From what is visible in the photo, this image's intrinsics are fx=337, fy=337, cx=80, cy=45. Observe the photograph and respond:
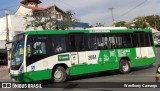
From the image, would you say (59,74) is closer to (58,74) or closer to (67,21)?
(58,74)

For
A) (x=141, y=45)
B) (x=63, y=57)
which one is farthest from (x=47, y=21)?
(x=63, y=57)

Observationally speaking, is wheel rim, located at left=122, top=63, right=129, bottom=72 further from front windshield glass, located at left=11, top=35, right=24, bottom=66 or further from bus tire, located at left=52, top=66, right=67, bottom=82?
front windshield glass, located at left=11, top=35, right=24, bottom=66

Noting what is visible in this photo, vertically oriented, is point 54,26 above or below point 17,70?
above

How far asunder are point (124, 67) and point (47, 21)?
1041 inches

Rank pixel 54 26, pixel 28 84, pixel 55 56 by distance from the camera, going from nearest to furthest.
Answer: pixel 28 84 → pixel 55 56 → pixel 54 26

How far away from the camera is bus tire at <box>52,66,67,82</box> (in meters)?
17.0

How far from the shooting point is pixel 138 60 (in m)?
21.2

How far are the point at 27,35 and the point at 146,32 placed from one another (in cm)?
914

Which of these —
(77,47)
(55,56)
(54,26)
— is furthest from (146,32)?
(54,26)

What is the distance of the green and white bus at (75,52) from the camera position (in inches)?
632

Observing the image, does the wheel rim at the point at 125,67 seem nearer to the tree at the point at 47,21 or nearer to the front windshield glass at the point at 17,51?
the front windshield glass at the point at 17,51

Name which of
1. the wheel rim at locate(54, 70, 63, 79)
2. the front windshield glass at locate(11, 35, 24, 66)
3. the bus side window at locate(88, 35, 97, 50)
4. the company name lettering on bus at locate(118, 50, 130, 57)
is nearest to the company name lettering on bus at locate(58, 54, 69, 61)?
the wheel rim at locate(54, 70, 63, 79)

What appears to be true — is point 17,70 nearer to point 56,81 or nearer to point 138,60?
point 56,81

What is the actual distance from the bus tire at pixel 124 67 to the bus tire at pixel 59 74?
14.0ft
